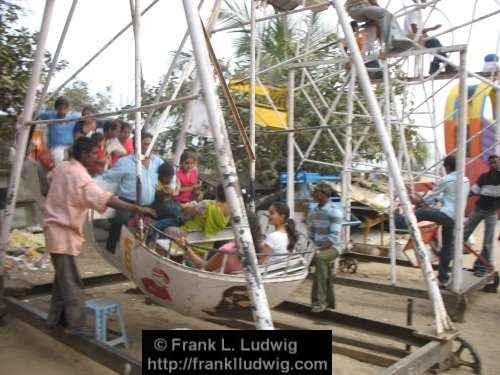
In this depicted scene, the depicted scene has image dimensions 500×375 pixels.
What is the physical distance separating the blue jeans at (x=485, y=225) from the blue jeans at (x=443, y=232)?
934 mm

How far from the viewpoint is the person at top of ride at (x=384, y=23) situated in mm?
5027

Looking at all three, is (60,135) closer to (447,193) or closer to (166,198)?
(166,198)

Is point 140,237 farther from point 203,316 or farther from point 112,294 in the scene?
point 112,294

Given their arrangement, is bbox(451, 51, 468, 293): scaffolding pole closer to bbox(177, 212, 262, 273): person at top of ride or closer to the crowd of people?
the crowd of people

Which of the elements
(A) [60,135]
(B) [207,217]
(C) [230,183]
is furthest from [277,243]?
(A) [60,135]

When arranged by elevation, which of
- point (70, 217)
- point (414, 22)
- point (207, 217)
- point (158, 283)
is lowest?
point (158, 283)

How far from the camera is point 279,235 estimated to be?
4.22 metres

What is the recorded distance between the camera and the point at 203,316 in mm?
3842

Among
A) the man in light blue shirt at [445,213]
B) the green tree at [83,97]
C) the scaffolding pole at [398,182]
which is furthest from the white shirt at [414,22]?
the green tree at [83,97]

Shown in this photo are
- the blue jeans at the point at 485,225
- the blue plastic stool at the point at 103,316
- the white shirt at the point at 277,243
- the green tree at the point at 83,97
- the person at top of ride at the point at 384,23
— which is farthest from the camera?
the green tree at the point at 83,97

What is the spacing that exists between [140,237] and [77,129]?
2.33 m

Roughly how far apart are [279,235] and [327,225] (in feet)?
3.94

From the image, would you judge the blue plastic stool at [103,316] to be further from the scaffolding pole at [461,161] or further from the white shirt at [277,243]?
the scaffolding pole at [461,161]

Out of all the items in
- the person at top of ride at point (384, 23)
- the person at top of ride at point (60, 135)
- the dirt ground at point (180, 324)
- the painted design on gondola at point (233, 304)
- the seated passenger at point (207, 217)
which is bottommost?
the dirt ground at point (180, 324)
